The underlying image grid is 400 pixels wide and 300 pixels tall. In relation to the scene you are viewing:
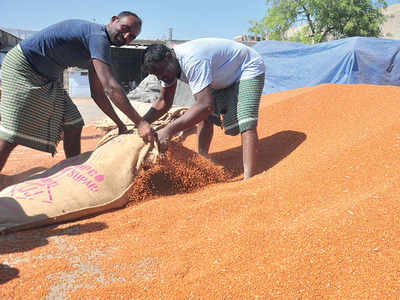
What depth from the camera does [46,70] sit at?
242cm

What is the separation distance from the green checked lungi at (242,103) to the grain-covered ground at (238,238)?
40cm

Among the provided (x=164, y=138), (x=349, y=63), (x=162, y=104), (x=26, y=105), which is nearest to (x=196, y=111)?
(x=164, y=138)

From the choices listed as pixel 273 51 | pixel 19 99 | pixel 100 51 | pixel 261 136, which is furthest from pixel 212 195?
pixel 273 51

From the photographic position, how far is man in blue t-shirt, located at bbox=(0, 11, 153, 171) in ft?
7.45

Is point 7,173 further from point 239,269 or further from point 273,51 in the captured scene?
point 273,51

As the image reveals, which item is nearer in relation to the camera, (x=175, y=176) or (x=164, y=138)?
(x=164, y=138)

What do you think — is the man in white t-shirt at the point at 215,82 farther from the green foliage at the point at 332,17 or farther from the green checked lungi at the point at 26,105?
the green foliage at the point at 332,17

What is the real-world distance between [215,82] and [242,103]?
0.91ft

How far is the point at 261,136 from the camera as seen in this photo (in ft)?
12.7

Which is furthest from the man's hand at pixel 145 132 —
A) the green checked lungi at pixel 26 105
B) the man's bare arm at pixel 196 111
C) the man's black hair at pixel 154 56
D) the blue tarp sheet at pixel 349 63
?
the blue tarp sheet at pixel 349 63

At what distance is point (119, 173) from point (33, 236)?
64cm

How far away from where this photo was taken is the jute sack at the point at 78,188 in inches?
76.0

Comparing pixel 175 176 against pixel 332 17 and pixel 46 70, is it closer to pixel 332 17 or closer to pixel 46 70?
pixel 46 70

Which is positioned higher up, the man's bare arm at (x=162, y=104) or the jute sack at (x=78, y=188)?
the man's bare arm at (x=162, y=104)
